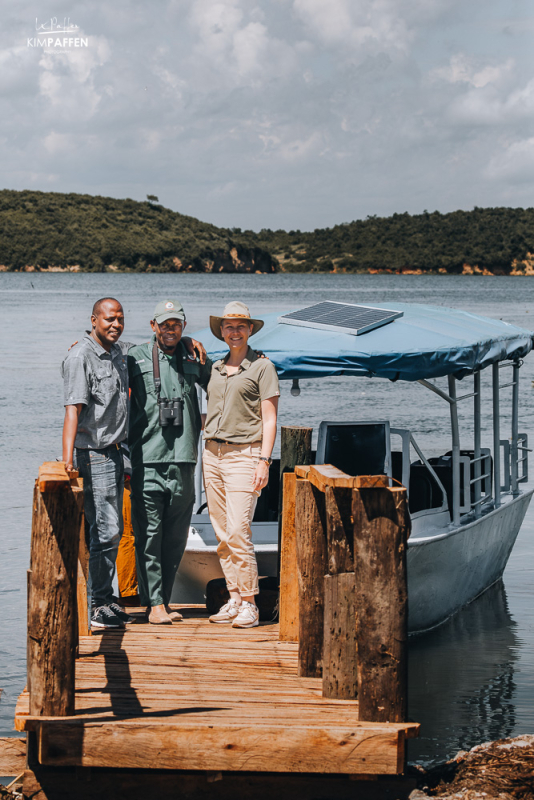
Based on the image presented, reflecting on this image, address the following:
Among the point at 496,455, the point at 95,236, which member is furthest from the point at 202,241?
the point at 496,455

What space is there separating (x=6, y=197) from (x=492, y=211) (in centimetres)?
6673

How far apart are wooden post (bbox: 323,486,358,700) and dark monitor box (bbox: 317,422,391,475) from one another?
117 inches

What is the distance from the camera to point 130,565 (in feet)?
24.5

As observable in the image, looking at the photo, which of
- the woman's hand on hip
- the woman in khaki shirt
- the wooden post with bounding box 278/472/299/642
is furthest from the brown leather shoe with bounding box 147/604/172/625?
the woman's hand on hip

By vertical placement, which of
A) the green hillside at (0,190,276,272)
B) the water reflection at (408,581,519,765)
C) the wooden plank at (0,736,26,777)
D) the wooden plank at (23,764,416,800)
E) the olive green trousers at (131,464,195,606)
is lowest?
the water reflection at (408,581,519,765)

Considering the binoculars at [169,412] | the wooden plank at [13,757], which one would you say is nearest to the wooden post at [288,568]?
the binoculars at [169,412]

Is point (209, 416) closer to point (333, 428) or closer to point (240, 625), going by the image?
point (240, 625)

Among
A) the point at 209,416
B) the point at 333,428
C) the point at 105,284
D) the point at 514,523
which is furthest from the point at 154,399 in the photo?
the point at 105,284

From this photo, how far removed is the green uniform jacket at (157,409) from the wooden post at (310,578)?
0.88 m

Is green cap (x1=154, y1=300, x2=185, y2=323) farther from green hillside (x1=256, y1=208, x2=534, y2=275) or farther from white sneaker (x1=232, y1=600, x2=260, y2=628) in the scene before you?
green hillside (x1=256, y1=208, x2=534, y2=275)

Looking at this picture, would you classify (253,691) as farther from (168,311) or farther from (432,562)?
(432,562)

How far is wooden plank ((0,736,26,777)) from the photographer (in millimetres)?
5656

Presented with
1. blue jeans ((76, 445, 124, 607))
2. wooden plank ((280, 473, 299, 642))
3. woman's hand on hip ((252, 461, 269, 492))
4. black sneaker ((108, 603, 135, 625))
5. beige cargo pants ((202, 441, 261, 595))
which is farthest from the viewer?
black sneaker ((108, 603, 135, 625))

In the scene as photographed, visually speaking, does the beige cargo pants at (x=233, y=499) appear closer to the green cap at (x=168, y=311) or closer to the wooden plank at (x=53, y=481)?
the green cap at (x=168, y=311)
